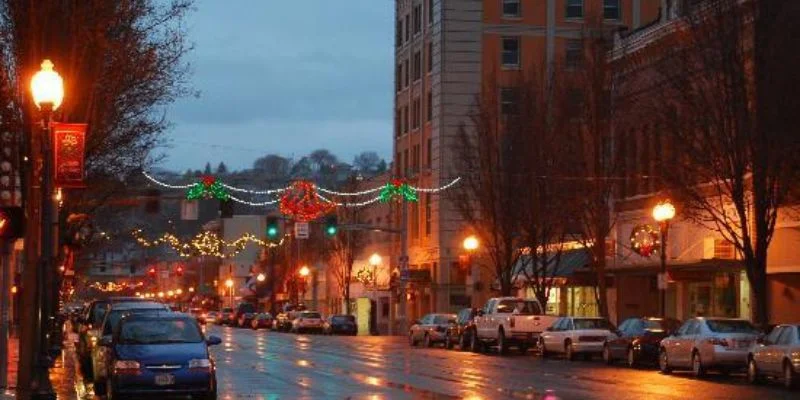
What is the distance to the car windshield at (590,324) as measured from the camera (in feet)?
150

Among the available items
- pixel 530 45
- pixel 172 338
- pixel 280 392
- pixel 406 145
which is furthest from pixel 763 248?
pixel 406 145

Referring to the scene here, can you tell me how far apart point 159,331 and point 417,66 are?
191 feet

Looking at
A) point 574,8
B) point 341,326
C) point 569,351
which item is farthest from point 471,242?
point 574,8

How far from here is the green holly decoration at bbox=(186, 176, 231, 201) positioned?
178 feet

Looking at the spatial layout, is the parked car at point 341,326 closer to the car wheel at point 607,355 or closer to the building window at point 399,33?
the building window at point 399,33

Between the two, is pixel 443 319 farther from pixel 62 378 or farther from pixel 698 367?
pixel 62 378

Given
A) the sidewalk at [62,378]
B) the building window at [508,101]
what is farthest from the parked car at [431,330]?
the sidewalk at [62,378]

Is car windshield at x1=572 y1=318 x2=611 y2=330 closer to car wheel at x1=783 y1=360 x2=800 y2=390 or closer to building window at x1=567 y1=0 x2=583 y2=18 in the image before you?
car wheel at x1=783 y1=360 x2=800 y2=390

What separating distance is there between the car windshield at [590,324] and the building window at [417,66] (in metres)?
37.3

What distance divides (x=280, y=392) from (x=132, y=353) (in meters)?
3.97

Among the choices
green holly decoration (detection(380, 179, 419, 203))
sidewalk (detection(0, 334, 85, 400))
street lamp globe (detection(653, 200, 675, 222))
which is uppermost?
green holly decoration (detection(380, 179, 419, 203))

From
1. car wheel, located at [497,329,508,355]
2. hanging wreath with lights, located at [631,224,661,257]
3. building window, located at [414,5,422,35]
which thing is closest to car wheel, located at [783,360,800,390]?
hanging wreath with lights, located at [631,224,661,257]

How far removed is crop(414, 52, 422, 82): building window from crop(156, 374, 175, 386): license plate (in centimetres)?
5861

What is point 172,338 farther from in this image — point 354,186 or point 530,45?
point 354,186
